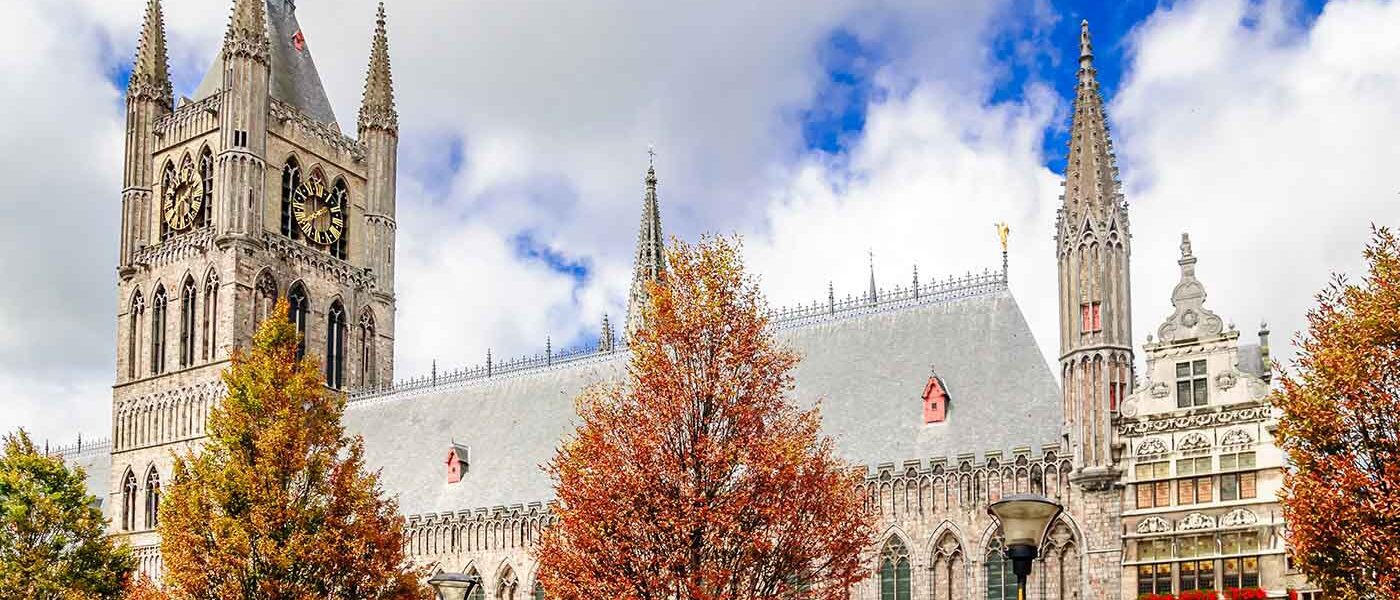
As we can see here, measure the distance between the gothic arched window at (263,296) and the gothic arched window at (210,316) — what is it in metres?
1.22

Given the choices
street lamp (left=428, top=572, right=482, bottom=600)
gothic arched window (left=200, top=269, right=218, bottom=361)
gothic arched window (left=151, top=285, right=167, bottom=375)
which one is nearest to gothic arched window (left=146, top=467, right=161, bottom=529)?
gothic arched window (left=151, top=285, right=167, bottom=375)

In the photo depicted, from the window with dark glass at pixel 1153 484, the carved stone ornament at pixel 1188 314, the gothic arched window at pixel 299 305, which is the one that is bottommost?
the window with dark glass at pixel 1153 484

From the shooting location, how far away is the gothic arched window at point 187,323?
48.9 meters

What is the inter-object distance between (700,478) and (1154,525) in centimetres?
1187

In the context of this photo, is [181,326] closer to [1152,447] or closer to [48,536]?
[48,536]

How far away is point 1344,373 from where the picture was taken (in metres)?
21.3

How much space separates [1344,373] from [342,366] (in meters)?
A: 36.8

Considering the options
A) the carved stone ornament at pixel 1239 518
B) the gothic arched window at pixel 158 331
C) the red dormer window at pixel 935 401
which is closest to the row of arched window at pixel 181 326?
the gothic arched window at pixel 158 331

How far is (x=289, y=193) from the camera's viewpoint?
50531mm

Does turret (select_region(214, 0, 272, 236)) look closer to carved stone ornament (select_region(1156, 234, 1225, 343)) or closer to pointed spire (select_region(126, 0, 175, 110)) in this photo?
pointed spire (select_region(126, 0, 175, 110))

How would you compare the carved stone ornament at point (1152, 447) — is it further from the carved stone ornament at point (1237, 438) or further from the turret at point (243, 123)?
the turret at point (243, 123)

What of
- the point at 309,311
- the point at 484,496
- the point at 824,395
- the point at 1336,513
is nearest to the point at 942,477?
the point at 824,395

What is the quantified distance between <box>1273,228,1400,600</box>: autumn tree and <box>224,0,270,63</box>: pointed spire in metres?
36.6

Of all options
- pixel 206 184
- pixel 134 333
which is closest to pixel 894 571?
pixel 206 184
